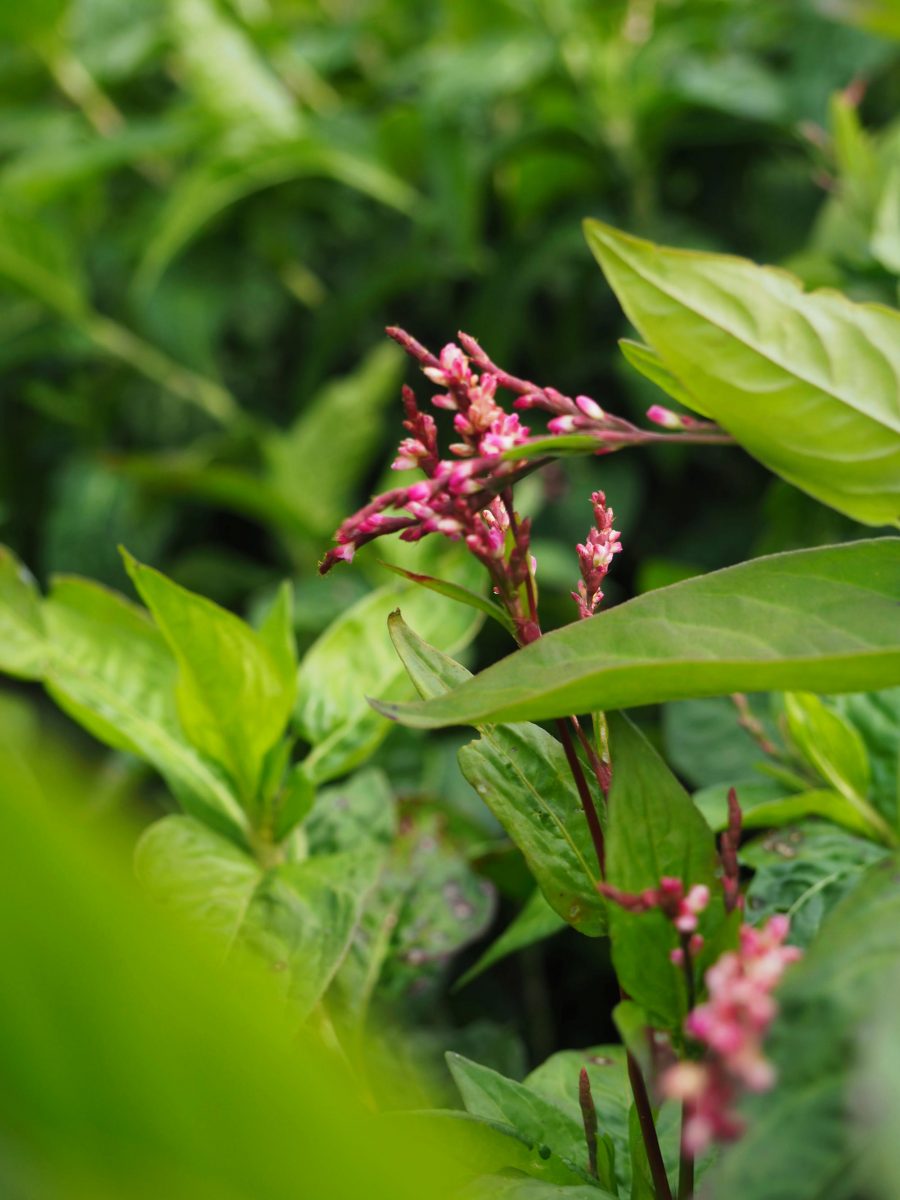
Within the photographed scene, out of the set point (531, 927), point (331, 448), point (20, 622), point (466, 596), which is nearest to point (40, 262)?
point (331, 448)

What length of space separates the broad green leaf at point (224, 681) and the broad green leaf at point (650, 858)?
0.96 feet

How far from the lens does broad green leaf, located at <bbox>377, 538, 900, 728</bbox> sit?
37cm

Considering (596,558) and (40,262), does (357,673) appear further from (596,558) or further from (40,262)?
(40,262)

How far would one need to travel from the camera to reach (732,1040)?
0.99 ft

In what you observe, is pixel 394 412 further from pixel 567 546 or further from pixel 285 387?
pixel 567 546

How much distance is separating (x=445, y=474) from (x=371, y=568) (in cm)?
83

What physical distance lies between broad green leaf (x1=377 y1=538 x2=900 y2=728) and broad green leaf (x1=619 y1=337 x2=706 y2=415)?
76 mm

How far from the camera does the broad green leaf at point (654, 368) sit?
46cm

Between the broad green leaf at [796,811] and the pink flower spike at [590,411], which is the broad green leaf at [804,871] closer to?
the broad green leaf at [796,811]

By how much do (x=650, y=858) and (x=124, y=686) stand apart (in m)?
0.42

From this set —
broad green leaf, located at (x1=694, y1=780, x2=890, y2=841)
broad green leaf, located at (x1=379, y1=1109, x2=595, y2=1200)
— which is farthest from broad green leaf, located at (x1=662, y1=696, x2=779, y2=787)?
broad green leaf, located at (x1=379, y1=1109, x2=595, y2=1200)

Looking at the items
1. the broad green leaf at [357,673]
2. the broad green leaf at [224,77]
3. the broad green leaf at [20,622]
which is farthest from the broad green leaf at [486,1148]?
the broad green leaf at [224,77]

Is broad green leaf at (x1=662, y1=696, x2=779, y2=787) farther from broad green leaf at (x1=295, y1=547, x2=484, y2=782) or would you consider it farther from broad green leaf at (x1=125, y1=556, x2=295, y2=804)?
broad green leaf at (x1=125, y1=556, x2=295, y2=804)

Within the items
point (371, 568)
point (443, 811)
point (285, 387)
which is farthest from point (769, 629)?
point (285, 387)
